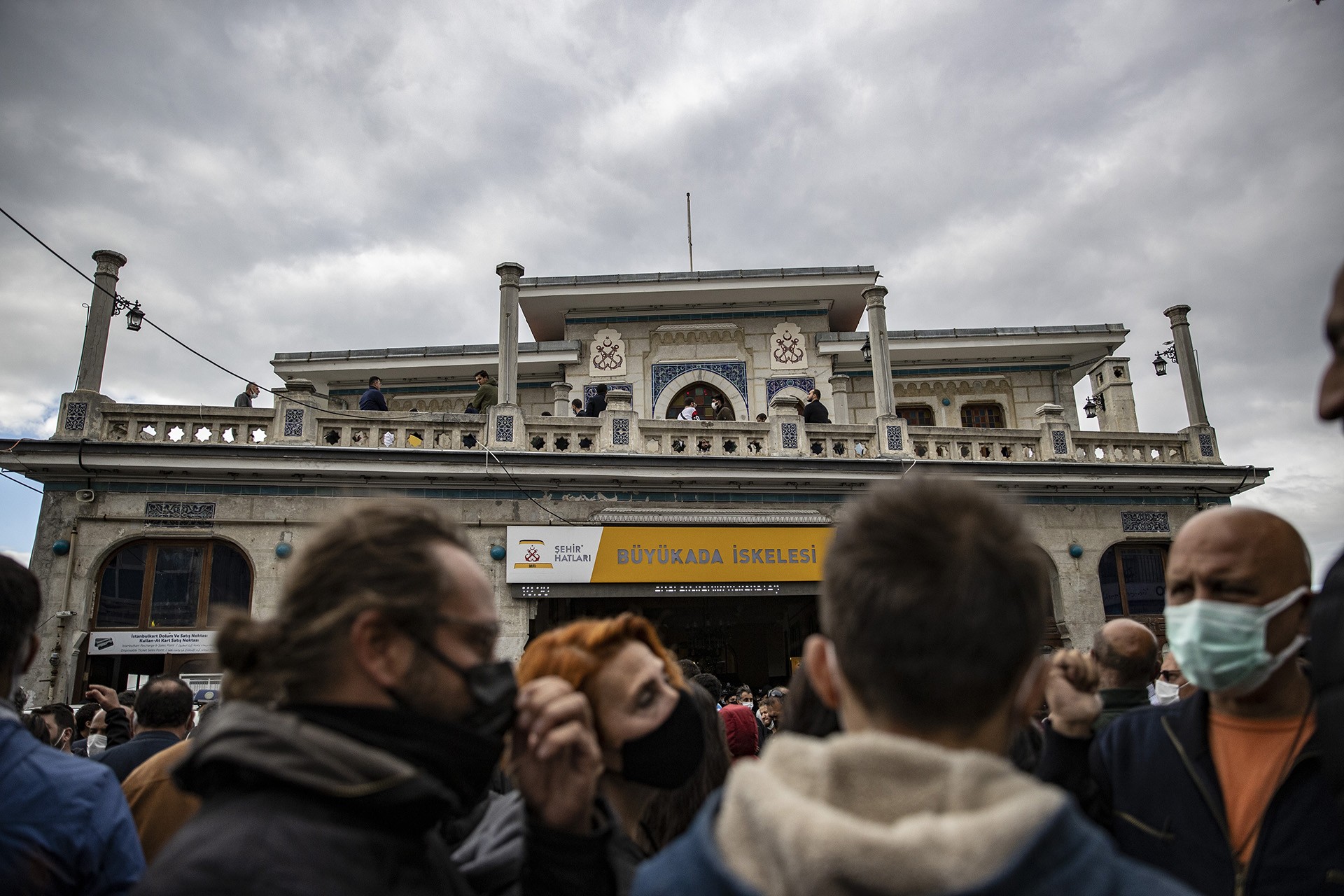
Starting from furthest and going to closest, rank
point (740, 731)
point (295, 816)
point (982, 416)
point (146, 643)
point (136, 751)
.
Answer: point (982, 416) < point (146, 643) < point (740, 731) < point (136, 751) < point (295, 816)

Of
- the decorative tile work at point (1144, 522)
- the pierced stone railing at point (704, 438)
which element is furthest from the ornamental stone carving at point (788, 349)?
the decorative tile work at point (1144, 522)

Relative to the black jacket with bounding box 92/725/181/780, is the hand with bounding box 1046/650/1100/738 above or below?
above

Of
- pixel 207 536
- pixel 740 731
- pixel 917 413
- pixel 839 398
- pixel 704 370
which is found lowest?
pixel 740 731

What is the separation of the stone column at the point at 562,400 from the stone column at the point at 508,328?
10.5ft

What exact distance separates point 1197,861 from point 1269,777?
0.29 m

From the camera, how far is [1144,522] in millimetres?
14625

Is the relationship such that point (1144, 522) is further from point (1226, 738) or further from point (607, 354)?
point (1226, 738)

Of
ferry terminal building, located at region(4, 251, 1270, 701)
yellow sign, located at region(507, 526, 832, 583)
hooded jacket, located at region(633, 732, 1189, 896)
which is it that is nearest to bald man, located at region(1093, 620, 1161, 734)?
hooded jacket, located at region(633, 732, 1189, 896)

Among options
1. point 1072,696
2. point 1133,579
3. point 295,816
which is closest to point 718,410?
point 1133,579

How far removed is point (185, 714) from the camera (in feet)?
15.1

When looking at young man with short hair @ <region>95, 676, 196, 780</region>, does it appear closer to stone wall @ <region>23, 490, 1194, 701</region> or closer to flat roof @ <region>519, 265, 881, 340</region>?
stone wall @ <region>23, 490, 1194, 701</region>

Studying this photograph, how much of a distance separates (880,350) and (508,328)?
21.0 ft

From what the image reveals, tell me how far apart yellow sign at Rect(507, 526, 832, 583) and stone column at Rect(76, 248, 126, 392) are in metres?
6.24

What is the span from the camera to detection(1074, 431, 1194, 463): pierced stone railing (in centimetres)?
1491
